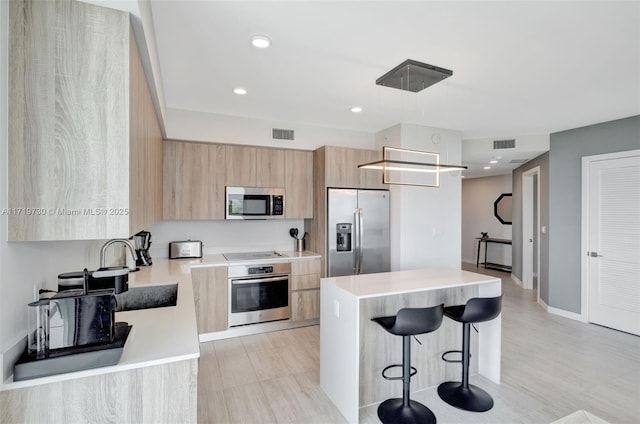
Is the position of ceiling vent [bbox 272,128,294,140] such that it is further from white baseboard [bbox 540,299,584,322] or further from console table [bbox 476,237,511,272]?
console table [bbox 476,237,511,272]

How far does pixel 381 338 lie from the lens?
254 centimetres

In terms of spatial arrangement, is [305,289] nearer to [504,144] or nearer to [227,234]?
[227,234]

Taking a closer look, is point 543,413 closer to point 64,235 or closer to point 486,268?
point 64,235

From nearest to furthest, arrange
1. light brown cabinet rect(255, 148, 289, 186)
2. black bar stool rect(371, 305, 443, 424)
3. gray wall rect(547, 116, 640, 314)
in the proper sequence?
black bar stool rect(371, 305, 443, 424) → light brown cabinet rect(255, 148, 289, 186) → gray wall rect(547, 116, 640, 314)

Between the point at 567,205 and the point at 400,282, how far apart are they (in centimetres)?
355

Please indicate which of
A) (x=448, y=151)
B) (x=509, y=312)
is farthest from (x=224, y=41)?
(x=509, y=312)

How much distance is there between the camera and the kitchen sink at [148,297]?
2.53 meters

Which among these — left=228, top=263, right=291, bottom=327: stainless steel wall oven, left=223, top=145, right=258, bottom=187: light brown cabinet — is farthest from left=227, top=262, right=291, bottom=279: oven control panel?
left=223, top=145, right=258, bottom=187: light brown cabinet

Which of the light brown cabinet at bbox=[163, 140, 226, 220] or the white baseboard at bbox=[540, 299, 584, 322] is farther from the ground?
the light brown cabinet at bbox=[163, 140, 226, 220]

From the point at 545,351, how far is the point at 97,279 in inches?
167

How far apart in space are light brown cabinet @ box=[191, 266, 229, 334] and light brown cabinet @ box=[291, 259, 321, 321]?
2.80ft

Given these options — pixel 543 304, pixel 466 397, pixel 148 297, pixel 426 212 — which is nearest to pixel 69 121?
pixel 148 297

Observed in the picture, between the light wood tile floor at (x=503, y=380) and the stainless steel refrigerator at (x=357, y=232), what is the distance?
1006 millimetres

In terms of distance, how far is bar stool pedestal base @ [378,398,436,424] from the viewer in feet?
7.36
